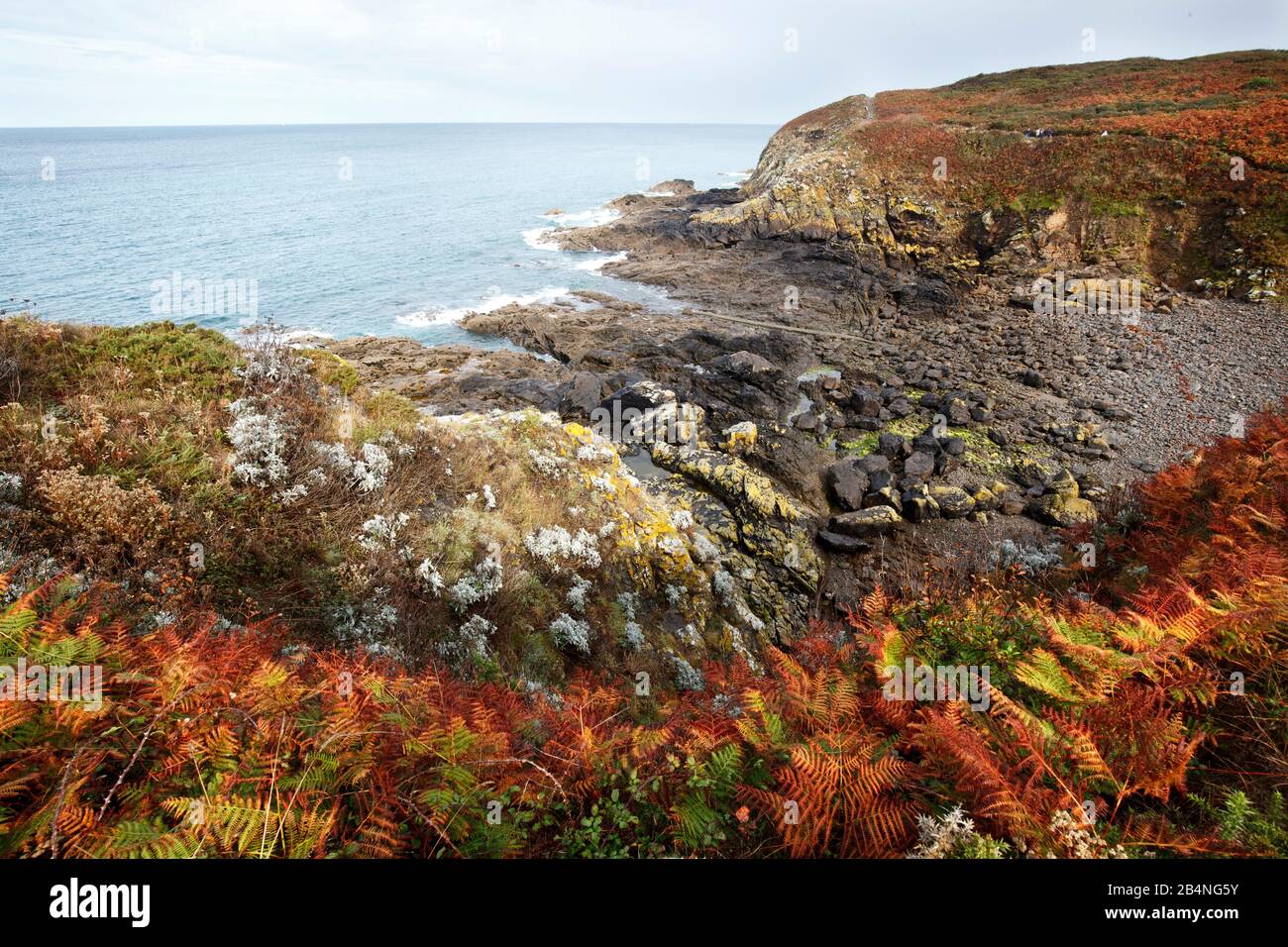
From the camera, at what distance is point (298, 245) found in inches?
1992

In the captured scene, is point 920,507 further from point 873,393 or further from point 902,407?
point 873,393

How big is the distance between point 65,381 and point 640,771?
10.1 metres

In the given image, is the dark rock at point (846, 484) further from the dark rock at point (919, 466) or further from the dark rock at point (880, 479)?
the dark rock at point (919, 466)

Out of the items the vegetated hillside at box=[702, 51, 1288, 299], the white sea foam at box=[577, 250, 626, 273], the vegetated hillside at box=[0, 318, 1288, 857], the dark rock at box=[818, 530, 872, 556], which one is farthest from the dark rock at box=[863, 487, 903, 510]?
the white sea foam at box=[577, 250, 626, 273]

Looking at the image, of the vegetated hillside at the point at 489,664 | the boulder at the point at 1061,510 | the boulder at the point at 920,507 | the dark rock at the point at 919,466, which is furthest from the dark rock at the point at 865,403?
the vegetated hillside at the point at 489,664

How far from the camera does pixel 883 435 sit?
813 inches

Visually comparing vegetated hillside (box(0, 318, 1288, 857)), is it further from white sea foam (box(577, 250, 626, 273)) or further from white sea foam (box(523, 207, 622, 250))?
white sea foam (box(523, 207, 622, 250))

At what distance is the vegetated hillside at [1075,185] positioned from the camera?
31.8 metres

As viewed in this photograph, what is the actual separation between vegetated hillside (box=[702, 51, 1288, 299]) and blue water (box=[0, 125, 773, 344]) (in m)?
17.8

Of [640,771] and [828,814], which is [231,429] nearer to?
[640,771]

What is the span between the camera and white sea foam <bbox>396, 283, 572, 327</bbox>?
34.8m

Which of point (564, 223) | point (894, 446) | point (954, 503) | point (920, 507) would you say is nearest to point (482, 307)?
point (894, 446)

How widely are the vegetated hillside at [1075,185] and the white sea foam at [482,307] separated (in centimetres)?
1684
